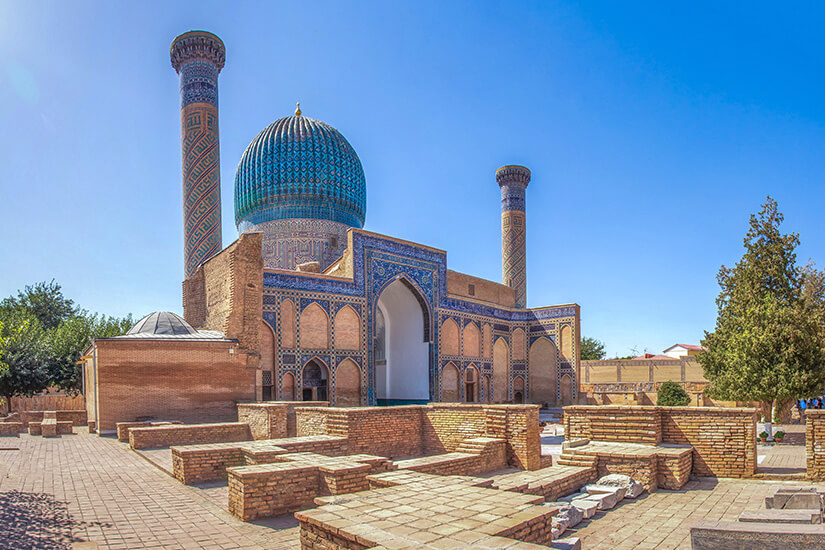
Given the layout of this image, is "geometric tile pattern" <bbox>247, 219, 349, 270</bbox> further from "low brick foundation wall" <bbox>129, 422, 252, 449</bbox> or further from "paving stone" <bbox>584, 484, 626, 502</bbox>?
"paving stone" <bbox>584, 484, 626, 502</bbox>

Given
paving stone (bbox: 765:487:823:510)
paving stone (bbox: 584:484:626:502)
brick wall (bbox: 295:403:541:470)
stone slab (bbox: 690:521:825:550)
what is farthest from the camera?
brick wall (bbox: 295:403:541:470)

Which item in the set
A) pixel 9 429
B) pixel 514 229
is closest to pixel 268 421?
pixel 9 429

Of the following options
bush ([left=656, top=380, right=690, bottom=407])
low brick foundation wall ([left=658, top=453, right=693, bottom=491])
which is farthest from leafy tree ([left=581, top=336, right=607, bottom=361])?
low brick foundation wall ([left=658, top=453, right=693, bottom=491])

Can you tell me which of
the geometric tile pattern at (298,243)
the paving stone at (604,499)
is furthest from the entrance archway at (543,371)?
the paving stone at (604,499)

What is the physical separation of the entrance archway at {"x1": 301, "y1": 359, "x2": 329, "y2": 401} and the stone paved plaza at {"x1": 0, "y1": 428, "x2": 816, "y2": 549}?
391 inches

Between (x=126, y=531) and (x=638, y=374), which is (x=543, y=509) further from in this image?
(x=638, y=374)

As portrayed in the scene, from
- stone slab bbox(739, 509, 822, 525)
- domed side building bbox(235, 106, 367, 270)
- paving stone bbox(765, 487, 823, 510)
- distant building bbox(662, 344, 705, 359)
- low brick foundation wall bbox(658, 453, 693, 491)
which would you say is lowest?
distant building bbox(662, 344, 705, 359)

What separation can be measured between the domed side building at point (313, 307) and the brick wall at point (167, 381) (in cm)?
3

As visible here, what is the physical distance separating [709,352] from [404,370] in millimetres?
10548

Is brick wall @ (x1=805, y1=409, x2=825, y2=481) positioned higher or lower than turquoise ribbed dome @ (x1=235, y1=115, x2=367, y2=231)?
lower

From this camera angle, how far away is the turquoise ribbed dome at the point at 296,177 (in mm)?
22797

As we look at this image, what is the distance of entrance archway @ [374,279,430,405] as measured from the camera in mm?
21062

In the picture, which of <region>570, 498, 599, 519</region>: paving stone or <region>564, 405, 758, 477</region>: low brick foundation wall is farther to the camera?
<region>564, 405, 758, 477</region>: low brick foundation wall

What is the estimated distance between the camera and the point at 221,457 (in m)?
6.87
